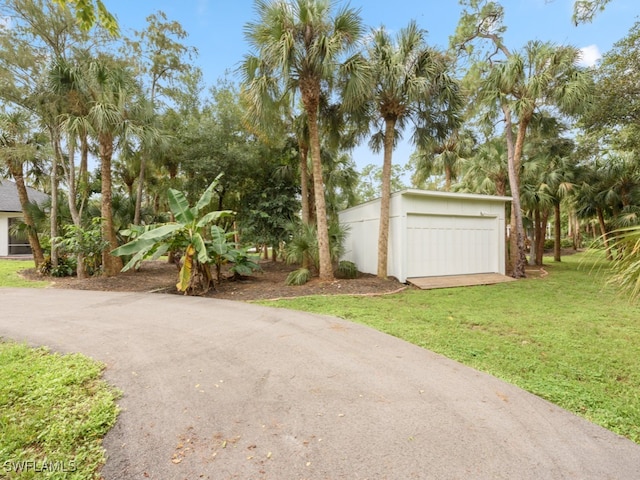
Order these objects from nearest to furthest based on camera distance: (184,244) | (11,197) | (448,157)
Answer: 1. (184,244)
2. (448,157)
3. (11,197)

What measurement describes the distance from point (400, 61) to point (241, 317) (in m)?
8.52

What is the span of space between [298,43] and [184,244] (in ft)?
21.1

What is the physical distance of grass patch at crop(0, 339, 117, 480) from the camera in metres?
2.10

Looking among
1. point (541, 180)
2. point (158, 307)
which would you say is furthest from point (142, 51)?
point (541, 180)

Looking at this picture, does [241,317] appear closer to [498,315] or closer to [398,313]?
[398,313]

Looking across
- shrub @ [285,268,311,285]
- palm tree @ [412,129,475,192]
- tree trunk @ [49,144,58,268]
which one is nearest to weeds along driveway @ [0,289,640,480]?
shrub @ [285,268,311,285]

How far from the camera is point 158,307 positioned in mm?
6910

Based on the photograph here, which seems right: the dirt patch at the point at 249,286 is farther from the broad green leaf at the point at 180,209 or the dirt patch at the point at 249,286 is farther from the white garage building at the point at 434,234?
the broad green leaf at the point at 180,209

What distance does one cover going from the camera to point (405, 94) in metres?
9.61

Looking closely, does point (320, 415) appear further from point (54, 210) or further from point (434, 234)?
point (54, 210)

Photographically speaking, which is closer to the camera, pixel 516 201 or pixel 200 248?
pixel 200 248

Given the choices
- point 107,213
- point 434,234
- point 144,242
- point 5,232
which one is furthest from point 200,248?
Result: point 5,232

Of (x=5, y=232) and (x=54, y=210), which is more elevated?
(x=54, y=210)

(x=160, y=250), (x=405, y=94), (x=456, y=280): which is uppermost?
(x=405, y=94)
